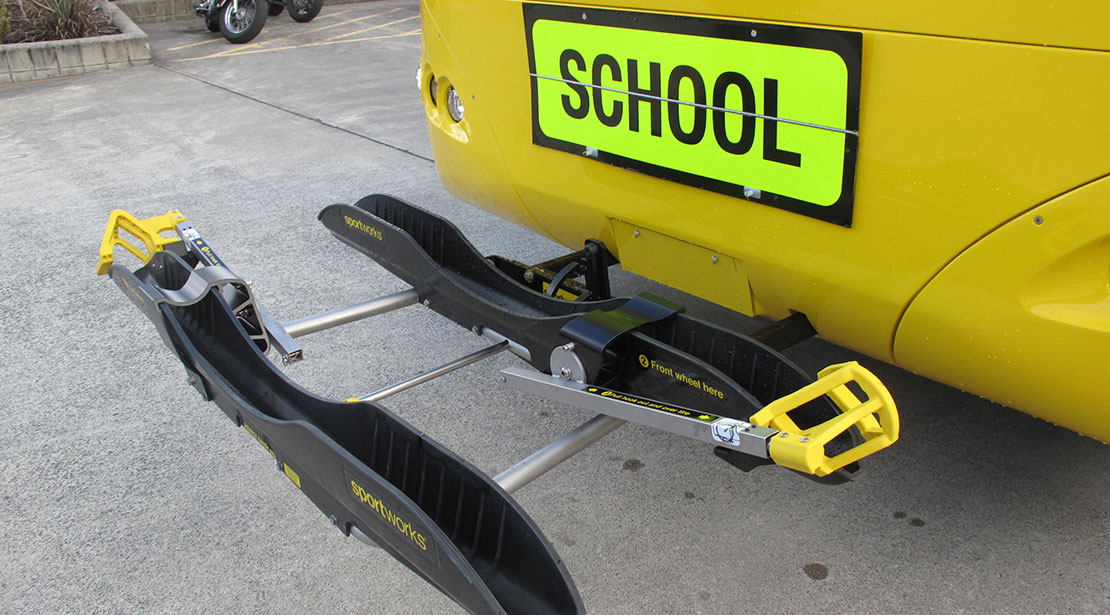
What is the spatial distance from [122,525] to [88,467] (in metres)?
0.35

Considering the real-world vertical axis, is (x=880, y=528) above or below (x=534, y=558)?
below

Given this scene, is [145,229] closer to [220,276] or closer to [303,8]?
[220,276]

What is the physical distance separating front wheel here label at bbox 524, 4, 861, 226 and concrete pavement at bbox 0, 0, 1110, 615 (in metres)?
0.86

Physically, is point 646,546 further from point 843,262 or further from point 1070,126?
point 1070,126

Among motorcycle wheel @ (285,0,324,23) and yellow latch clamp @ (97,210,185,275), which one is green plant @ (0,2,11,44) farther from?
yellow latch clamp @ (97,210,185,275)

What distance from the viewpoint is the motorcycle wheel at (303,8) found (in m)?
12.3

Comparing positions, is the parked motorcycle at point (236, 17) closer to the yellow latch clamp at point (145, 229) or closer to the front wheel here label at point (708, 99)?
the yellow latch clamp at point (145, 229)

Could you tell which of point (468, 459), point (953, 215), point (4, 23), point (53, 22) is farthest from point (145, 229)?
point (4, 23)

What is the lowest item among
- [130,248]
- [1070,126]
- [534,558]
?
[534,558]

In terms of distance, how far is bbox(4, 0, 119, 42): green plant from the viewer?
9578mm

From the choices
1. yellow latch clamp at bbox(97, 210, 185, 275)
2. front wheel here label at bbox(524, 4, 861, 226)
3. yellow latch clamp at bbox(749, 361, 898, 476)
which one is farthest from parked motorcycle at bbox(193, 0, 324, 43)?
yellow latch clamp at bbox(749, 361, 898, 476)

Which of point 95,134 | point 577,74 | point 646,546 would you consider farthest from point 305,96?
point 646,546

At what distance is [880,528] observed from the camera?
7.54ft

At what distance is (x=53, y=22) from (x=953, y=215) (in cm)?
1040
